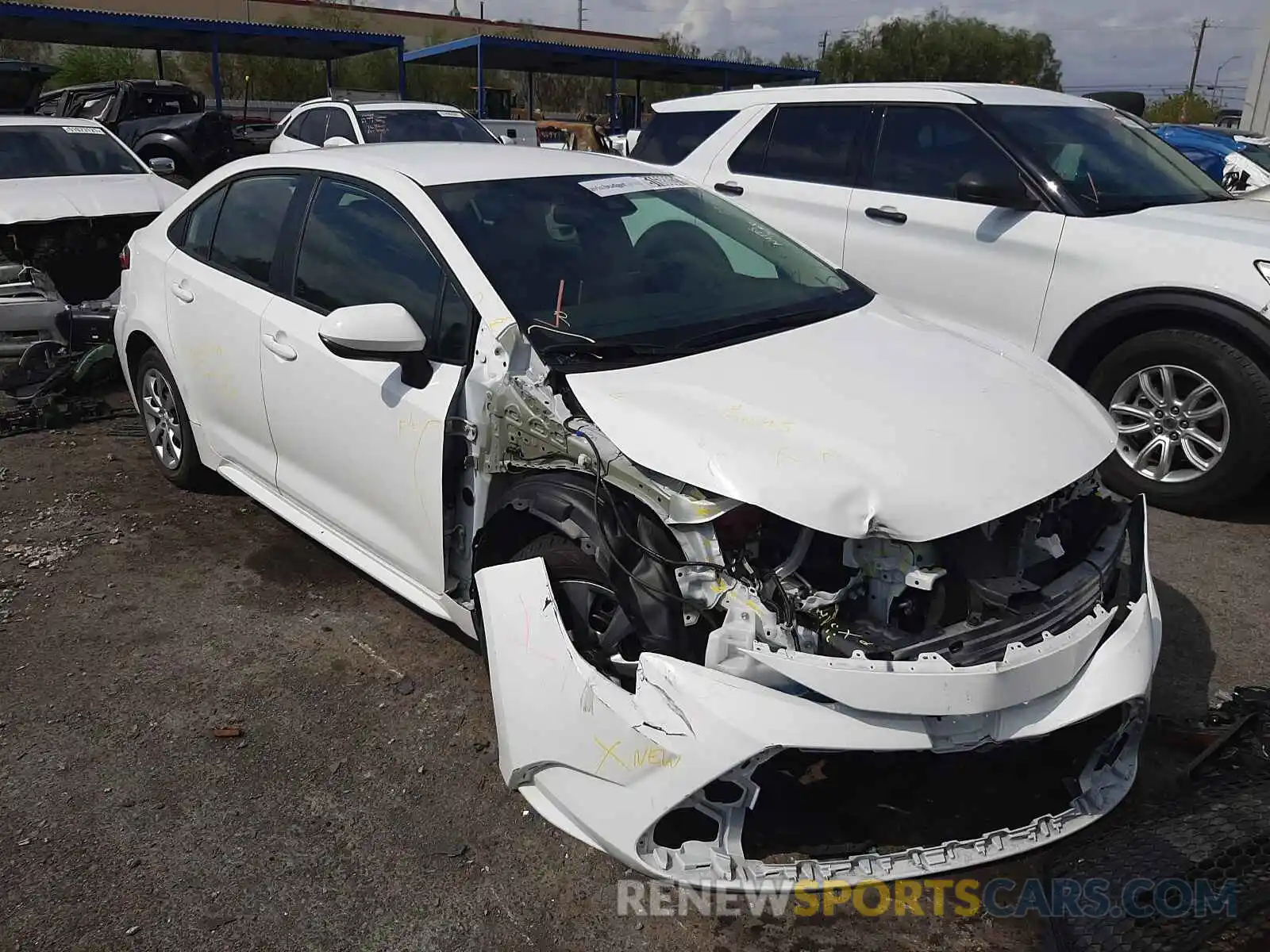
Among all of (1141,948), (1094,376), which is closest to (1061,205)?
(1094,376)

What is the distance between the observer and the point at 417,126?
1173 cm

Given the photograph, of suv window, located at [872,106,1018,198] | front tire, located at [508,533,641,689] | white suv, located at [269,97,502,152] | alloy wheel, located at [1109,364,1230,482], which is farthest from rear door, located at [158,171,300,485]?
white suv, located at [269,97,502,152]

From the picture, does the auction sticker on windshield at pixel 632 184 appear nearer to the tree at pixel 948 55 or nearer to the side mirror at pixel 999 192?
the side mirror at pixel 999 192

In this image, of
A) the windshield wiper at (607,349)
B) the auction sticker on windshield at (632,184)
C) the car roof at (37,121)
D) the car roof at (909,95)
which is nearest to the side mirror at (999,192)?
the car roof at (909,95)

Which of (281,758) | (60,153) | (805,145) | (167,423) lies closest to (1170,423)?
(805,145)

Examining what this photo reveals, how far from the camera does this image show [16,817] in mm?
2760

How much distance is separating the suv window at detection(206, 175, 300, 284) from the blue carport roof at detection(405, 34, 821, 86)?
71.1 feet

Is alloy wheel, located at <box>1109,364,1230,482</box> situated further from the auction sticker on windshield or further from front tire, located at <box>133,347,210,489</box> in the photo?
front tire, located at <box>133,347,210,489</box>

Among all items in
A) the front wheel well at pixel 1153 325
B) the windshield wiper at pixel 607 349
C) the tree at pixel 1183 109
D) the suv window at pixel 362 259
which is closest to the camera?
the windshield wiper at pixel 607 349

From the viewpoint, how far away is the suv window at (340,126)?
11.6 metres

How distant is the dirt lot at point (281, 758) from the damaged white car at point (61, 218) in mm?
2273

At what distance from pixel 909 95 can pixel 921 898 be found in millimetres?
4750

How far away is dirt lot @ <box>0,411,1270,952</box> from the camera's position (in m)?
2.42

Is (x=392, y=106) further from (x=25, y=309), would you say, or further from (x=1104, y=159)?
(x=1104, y=159)
